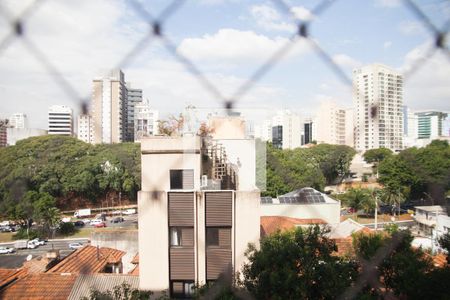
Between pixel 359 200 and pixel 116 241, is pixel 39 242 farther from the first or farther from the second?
pixel 359 200

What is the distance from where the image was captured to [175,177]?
329cm

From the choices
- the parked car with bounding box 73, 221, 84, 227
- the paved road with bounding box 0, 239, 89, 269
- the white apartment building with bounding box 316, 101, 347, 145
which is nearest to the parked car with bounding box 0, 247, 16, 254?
the paved road with bounding box 0, 239, 89, 269

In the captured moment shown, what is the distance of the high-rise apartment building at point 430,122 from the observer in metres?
0.95

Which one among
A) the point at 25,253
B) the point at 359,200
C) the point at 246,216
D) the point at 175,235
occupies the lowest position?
the point at 25,253

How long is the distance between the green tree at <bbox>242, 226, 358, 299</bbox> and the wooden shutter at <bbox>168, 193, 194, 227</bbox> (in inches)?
44.3

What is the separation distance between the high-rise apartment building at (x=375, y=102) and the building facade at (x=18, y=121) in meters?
0.70

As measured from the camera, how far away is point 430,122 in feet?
3.39

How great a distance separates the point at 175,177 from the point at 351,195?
220 inches

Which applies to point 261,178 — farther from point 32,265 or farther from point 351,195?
point 351,195

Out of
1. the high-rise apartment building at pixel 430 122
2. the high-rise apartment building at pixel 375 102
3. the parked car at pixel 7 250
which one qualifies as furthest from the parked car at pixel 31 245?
the high-rise apartment building at pixel 375 102

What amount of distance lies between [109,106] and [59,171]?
2.19 metres

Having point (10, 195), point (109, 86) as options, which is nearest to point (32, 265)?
point (10, 195)

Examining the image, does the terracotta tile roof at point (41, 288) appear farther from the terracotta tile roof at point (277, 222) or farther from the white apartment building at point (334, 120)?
the white apartment building at point (334, 120)

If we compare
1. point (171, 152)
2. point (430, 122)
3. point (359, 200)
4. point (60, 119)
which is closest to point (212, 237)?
point (171, 152)
